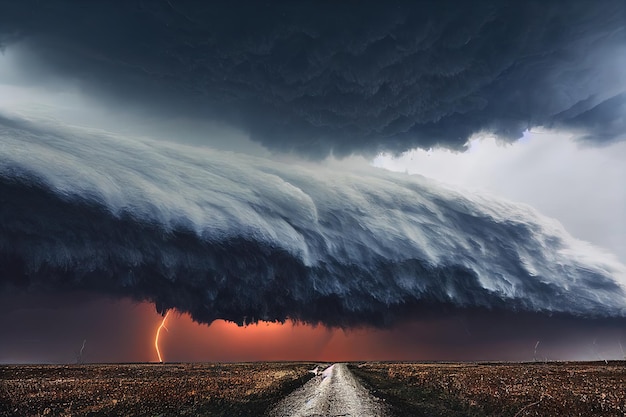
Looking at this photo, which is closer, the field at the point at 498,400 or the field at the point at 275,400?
the field at the point at 498,400

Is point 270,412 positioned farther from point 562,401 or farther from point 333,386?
point 562,401

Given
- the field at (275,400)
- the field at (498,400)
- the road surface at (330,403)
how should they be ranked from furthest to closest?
the field at (275,400)
the road surface at (330,403)
the field at (498,400)

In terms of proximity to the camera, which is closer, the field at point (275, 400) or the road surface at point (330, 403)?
the road surface at point (330, 403)

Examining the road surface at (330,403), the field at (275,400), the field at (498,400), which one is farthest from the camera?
the field at (275,400)

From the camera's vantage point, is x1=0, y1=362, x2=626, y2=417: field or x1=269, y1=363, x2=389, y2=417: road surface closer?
x1=269, y1=363, x2=389, y2=417: road surface

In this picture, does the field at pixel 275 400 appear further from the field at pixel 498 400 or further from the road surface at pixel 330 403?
the road surface at pixel 330 403

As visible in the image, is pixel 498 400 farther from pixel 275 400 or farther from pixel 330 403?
pixel 275 400

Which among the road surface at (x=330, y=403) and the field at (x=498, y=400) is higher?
the field at (x=498, y=400)

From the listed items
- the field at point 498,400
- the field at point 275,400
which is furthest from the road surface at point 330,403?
the field at point 498,400

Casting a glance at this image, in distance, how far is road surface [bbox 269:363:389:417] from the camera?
61.8 ft

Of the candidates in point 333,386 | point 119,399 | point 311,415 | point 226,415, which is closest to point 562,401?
point 311,415

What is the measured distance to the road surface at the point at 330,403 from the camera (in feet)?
61.8

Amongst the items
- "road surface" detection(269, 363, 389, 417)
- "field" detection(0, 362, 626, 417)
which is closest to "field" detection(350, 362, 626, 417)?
"field" detection(0, 362, 626, 417)

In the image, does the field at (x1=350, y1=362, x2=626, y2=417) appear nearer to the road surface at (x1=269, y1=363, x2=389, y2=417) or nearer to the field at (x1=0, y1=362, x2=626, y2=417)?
the field at (x1=0, y1=362, x2=626, y2=417)
